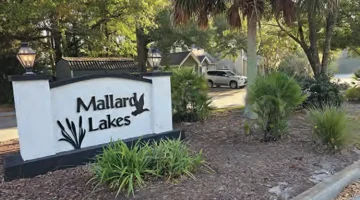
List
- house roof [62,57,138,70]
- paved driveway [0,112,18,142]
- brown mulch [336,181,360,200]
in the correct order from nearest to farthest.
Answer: brown mulch [336,181,360,200], paved driveway [0,112,18,142], house roof [62,57,138,70]

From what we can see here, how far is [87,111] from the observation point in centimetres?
491

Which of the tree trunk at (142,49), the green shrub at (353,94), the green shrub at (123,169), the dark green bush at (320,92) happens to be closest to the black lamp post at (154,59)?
the green shrub at (123,169)

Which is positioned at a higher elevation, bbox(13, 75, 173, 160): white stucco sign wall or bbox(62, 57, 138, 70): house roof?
bbox(62, 57, 138, 70): house roof

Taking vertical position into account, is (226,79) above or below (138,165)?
below

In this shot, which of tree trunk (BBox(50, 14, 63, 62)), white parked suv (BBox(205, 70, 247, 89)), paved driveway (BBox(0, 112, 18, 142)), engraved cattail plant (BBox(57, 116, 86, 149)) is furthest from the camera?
white parked suv (BBox(205, 70, 247, 89))

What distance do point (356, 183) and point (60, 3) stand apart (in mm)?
10787

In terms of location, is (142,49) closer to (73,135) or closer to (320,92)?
(320,92)

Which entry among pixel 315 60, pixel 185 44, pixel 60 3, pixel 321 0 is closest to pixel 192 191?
pixel 321 0

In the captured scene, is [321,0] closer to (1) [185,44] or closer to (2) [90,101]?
(2) [90,101]

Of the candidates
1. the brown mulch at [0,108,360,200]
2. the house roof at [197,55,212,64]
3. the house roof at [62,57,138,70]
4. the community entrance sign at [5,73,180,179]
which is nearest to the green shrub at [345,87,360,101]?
the brown mulch at [0,108,360,200]

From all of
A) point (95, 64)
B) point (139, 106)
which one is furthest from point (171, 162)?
point (95, 64)

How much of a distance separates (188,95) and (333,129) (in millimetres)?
3738

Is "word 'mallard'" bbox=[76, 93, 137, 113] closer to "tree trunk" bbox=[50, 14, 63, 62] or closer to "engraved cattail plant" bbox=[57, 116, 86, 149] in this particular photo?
"engraved cattail plant" bbox=[57, 116, 86, 149]

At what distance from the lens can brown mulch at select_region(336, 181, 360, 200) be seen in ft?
12.5
